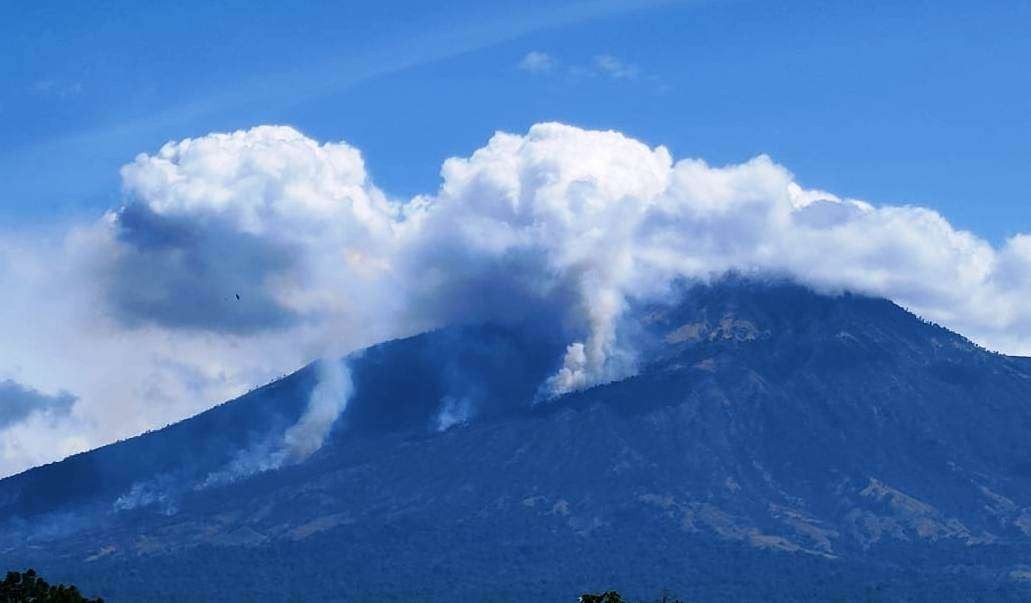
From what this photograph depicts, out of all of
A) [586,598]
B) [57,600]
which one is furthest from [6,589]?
[586,598]

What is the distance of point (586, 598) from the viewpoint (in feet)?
346

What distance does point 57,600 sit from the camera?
116000mm

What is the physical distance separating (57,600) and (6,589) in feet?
15.9

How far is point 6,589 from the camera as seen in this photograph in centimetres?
11900

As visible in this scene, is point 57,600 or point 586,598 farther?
point 57,600

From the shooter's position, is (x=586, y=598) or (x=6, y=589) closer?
(x=586, y=598)

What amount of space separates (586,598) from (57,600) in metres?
32.9

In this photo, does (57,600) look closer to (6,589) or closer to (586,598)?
(6,589)

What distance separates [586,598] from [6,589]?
1475 inches
